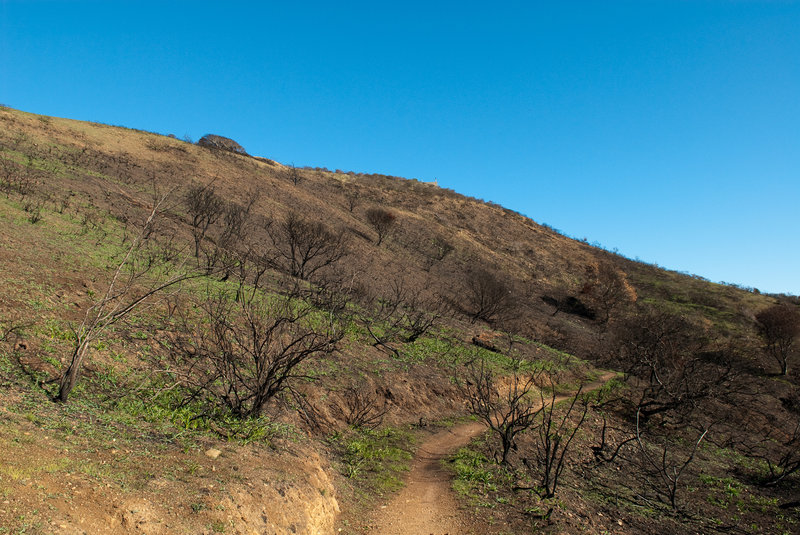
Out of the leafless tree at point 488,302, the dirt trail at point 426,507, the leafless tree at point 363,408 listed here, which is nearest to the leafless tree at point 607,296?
the leafless tree at point 488,302

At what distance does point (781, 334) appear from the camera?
91.3 feet

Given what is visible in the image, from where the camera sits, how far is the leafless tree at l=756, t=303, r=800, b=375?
89.6 feet

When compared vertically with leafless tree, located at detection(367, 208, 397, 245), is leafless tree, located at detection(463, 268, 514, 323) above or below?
below

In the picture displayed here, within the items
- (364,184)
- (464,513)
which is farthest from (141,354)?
(364,184)

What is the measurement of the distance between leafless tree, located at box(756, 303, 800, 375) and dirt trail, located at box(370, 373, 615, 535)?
30492 millimetres

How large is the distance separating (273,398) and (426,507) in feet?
11.7

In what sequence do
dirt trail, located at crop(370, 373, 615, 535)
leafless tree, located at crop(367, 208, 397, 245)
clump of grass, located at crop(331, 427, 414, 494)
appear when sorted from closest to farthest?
dirt trail, located at crop(370, 373, 615, 535) < clump of grass, located at crop(331, 427, 414, 494) < leafless tree, located at crop(367, 208, 397, 245)

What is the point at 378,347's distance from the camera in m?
13.2

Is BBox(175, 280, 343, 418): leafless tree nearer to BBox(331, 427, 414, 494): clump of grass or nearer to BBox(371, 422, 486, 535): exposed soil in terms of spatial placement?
BBox(331, 427, 414, 494): clump of grass

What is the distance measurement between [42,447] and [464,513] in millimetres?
5284

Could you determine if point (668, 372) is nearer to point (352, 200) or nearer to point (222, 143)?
point (352, 200)

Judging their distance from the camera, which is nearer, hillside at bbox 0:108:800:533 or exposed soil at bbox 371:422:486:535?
hillside at bbox 0:108:800:533

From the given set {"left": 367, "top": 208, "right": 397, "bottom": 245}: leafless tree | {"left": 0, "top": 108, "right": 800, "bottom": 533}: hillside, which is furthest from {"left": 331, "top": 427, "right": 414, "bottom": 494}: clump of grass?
{"left": 367, "top": 208, "right": 397, "bottom": 245}: leafless tree

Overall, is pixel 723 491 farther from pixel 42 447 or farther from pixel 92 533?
pixel 42 447
